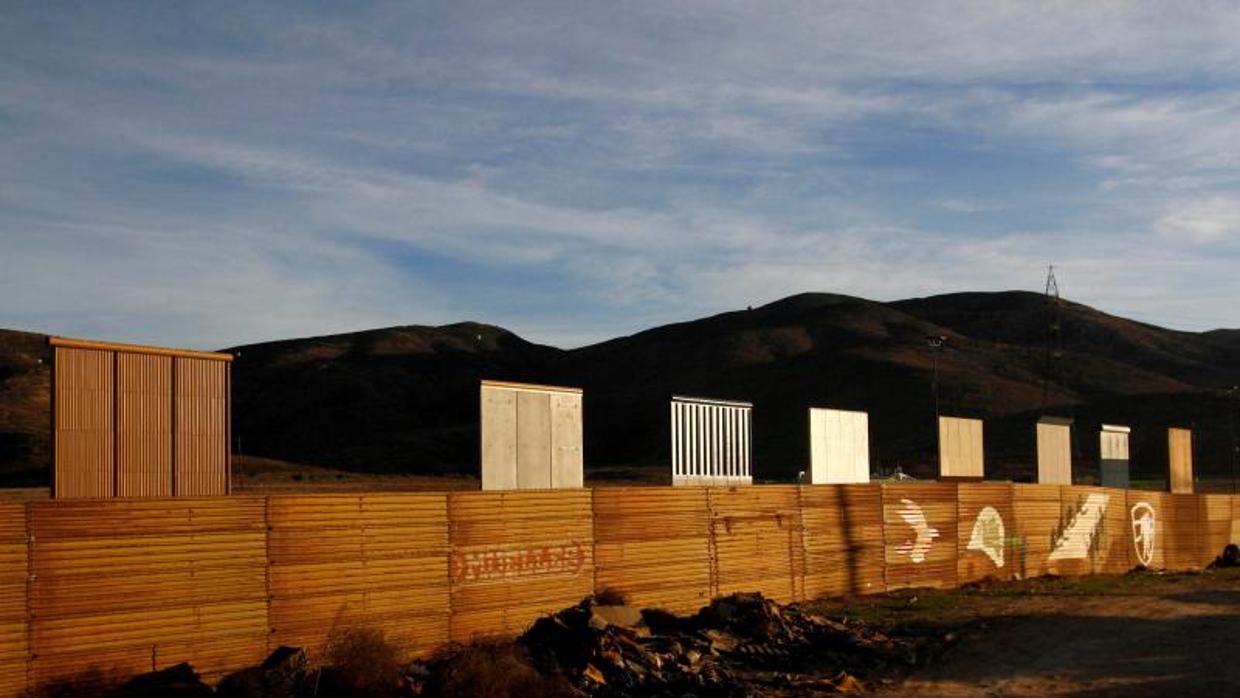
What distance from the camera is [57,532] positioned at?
506 inches

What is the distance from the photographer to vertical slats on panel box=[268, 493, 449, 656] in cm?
1495

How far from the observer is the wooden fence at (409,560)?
12859mm

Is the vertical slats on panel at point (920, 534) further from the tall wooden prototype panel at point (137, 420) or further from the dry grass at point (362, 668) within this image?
the tall wooden prototype panel at point (137, 420)

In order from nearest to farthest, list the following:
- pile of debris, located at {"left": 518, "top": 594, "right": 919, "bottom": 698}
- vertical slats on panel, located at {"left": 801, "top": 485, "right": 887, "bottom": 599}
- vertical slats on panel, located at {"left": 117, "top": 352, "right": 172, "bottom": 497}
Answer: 1. vertical slats on panel, located at {"left": 117, "top": 352, "right": 172, "bottom": 497}
2. pile of debris, located at {"left": 518, "top": 594, "right": 919, "bottom": 698}
3. vertical slats on panel, located at {"left": 801, "top": 485, "right": 887, "bottom": 599}

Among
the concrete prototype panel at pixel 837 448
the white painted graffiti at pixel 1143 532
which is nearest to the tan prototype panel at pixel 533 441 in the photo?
the concrete prototype panel at pixel 837 448

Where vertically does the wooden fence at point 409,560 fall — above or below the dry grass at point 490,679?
above

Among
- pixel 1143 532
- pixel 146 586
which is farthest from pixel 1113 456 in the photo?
pixel 146 586

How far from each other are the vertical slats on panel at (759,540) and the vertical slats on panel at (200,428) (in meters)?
9.34

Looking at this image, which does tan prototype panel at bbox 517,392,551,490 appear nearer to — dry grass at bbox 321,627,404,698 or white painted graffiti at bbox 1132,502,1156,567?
dry grass at bbox 321,627,404,698

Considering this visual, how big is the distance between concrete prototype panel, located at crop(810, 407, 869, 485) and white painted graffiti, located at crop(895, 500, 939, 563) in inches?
49.9

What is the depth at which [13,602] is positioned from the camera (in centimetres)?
1240

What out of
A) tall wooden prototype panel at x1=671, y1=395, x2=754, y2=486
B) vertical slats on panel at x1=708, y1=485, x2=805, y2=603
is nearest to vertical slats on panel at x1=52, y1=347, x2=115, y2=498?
tall wooden prototype panel at x1=671, y1=395, x2=754, y2=486

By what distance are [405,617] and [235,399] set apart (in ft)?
411

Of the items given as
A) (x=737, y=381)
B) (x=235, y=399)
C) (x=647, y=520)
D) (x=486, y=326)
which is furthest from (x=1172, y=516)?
(x=486, y=326)
